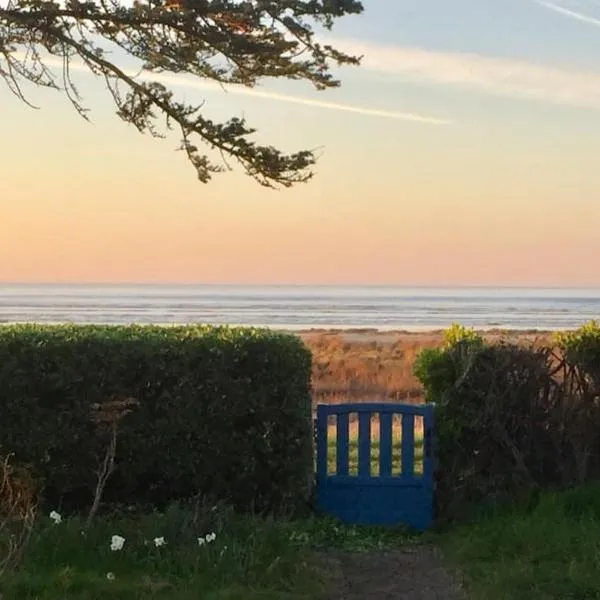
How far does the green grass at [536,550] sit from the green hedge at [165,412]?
66.8 inches

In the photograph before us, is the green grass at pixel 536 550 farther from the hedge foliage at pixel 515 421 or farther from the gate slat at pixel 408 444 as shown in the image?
the gate slat at pixel 408 444

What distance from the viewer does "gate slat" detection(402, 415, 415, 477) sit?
27.1 feet

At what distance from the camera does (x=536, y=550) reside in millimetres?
7059

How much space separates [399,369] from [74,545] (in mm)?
16448

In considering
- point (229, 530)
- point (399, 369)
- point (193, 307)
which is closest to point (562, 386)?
point (229, 530)

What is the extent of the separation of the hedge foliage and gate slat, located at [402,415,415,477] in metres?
0.34

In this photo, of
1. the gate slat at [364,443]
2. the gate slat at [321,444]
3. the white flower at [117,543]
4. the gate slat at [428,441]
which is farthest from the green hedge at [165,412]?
the white flower at [117,543]

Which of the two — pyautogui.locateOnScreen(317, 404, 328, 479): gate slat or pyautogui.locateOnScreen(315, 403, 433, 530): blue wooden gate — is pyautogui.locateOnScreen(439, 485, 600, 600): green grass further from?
pyautogui.locateOnScreen(317, 404, 328, 479): gate slat

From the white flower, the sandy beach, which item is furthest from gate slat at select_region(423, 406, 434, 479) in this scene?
the white flower

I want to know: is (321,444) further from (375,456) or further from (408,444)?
(375,456)

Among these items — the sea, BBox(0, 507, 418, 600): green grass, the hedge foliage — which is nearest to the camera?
BBox(0, 507, 418, 600): green grass

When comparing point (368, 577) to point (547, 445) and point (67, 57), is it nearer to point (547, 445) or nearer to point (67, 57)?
point (547, 445)

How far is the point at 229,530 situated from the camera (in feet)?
23.0

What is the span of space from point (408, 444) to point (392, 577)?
1556 millimetres
